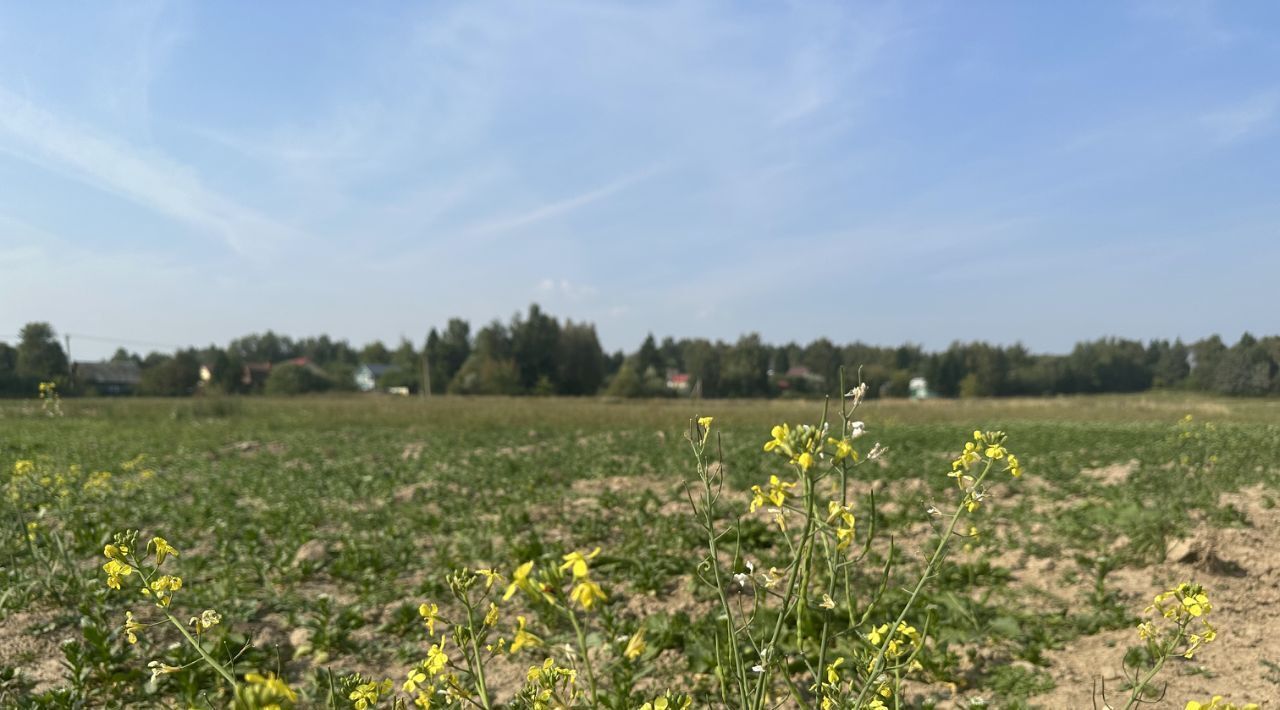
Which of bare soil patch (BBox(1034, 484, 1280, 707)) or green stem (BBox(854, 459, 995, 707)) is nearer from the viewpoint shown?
green stem (BBox(854, 459, 995, 707))

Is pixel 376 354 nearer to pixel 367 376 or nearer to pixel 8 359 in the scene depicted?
pixel 367 376

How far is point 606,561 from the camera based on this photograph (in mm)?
4688

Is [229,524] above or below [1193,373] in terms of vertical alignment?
below

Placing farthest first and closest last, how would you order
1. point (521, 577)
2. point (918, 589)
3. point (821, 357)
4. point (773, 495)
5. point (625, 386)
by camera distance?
Result: point (821, 357)
point (625, 386)
point (773, 495)
point (918, 589)
point (521, 577)

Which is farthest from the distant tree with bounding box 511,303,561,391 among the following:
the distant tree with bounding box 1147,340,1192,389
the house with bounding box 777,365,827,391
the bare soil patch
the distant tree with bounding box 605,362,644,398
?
the bare soil patch

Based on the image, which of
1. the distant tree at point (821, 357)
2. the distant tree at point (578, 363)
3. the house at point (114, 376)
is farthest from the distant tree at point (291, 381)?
the distant tree at point (821, 357)

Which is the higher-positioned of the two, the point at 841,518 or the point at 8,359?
the point at 8,359

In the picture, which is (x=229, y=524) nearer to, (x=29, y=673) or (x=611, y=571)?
(x=29, y=673)

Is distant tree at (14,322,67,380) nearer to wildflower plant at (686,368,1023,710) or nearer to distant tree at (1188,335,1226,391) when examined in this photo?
wildflower plant at (686,368,1023,710)

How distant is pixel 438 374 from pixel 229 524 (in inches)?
2238

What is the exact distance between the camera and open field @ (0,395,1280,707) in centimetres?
304

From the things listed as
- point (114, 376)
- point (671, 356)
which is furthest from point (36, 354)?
point (671, 356)

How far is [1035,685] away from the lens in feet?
9.60

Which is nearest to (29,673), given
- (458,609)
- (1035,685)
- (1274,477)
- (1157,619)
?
(458,609)
